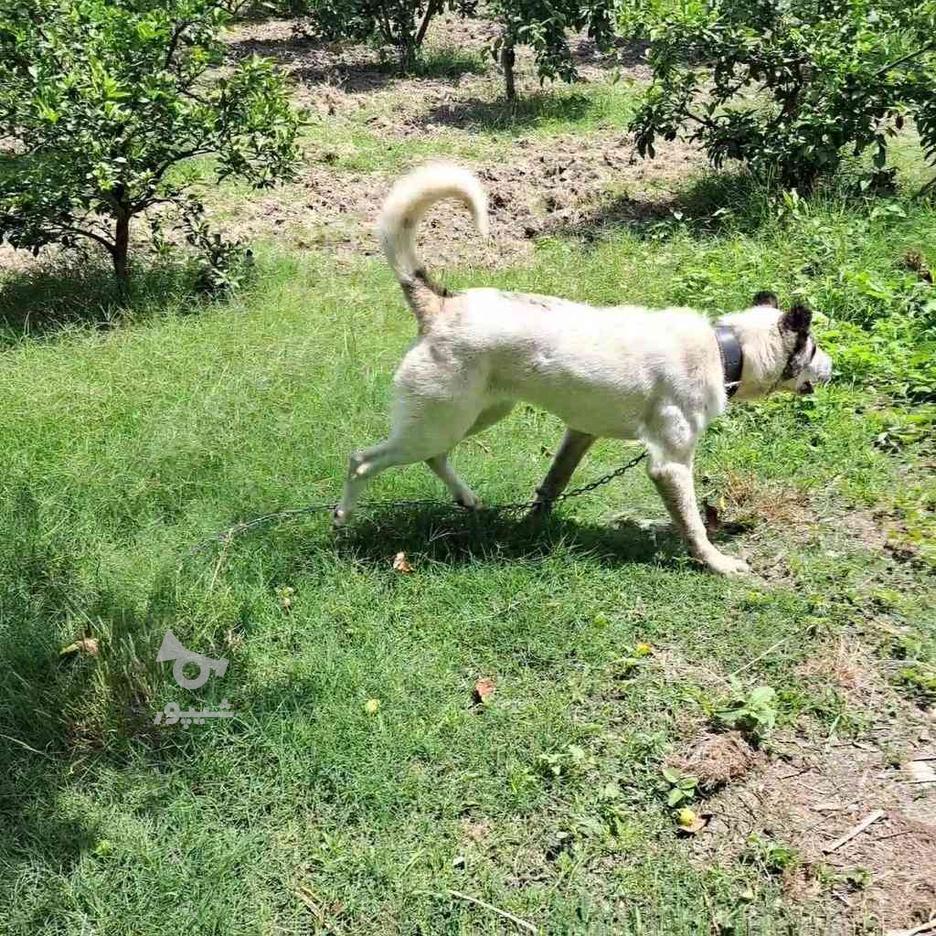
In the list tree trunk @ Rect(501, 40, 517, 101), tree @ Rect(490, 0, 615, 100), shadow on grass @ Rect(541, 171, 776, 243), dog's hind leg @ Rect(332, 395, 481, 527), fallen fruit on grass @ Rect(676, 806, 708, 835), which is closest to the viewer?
fallen fruit on grass @ Rect(676, 806, 708, 835)

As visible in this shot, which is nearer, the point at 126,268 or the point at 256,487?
the point at 256,487

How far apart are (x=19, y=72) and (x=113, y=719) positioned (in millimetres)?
Answer: 5015

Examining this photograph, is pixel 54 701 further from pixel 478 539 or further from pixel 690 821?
pixel 690 821

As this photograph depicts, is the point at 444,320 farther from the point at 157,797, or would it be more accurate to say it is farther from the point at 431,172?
the point at 157,797

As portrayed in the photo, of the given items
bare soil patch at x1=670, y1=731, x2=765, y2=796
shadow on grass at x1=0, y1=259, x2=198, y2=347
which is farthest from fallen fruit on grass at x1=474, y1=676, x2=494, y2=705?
shadow on grass at x1=0, y1=259, x2=198, y2=347

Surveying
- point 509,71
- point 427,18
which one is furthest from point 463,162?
point 427,18

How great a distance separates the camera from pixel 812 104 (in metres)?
7.71

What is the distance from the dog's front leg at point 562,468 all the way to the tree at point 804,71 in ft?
14.7

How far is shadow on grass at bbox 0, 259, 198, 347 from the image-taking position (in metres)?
6.60

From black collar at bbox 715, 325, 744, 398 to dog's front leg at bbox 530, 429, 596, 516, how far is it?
2.29 feet

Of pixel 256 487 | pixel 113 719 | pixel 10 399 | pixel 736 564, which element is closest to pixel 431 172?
pixel 256 487

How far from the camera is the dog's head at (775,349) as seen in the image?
4.33 metres

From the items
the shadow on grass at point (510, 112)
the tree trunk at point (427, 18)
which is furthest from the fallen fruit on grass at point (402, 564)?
the tree trunk at point (427, 18)

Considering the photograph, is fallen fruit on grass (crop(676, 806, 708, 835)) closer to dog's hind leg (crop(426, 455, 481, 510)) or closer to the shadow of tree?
the shadow of tree
